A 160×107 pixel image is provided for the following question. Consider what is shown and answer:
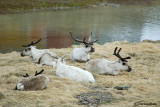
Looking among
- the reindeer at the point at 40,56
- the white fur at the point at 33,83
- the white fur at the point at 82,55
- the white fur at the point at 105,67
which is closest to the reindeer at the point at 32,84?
the white fur at the point at 33,83

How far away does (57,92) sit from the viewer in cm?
789

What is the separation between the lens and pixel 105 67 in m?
11.0

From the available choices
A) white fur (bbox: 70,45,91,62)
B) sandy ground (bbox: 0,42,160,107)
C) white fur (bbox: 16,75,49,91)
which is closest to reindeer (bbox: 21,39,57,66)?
sandy ground (bbox: 0,42,160,107)

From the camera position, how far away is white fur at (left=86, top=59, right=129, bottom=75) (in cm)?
1096

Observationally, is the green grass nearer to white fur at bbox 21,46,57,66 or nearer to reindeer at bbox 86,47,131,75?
white fur at bbox 21,46,57,66

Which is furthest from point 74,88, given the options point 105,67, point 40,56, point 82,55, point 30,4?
point 30,4

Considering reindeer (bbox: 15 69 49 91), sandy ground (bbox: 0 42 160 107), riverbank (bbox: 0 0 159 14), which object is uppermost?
riverbank (bbox: 0 0 159 14)

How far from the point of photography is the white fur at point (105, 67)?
36.0 feet

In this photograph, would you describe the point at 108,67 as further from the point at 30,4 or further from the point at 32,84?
the point at 30,4

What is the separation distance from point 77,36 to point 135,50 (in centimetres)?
956

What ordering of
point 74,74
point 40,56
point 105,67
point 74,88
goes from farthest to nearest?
point 40,56
point 105,67
point 74,74
point 74,88

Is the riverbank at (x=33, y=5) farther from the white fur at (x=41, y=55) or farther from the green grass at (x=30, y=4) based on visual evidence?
the white fur at (x=41, y=55)

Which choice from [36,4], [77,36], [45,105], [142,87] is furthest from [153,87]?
[36,4]

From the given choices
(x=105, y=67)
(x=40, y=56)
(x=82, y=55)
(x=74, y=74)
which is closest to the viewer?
(x=74, y=74)
